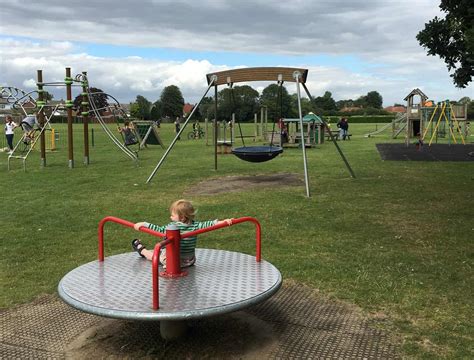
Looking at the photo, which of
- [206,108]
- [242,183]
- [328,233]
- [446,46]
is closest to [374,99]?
[206,108]

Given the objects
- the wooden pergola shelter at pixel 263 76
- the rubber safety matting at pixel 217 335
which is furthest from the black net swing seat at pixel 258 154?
the rubber safety matting at pixel 217 335

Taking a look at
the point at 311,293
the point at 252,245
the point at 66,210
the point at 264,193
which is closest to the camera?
the point at 311,293

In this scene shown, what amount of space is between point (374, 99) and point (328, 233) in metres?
142

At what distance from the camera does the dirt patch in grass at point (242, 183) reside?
10.7 meters

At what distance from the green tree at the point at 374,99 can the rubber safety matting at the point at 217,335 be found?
460 ft

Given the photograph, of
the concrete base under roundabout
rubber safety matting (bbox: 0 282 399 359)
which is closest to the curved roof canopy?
the concrete base under roundabout

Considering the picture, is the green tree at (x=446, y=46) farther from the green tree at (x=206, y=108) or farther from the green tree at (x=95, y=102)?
the green tree at (x=95, y=102)

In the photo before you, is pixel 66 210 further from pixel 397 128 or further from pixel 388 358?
pixel 397 128

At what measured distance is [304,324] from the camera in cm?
394

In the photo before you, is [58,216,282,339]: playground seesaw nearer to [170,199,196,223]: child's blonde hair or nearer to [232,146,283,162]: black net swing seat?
[170,199,196,223]: child's blonde hair

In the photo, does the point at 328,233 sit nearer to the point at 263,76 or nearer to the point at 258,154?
the point at 258,154

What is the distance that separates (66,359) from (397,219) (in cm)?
558

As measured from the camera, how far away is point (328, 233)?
265 inches

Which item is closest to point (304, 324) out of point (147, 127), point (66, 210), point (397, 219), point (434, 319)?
point (434, 319)
